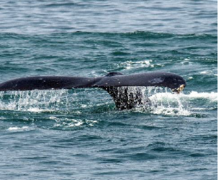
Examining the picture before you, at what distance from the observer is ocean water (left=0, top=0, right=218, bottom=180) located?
11719mm

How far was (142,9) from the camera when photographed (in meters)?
34.8

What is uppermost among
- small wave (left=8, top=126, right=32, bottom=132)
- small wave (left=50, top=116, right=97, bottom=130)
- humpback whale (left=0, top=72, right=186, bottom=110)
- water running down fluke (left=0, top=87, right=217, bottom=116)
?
humpback whale (left=0, top=72, right=186, bottom=110)

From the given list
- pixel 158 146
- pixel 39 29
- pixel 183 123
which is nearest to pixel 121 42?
pixel 39 29

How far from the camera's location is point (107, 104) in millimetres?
16391

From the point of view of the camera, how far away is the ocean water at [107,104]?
1172 centimetres

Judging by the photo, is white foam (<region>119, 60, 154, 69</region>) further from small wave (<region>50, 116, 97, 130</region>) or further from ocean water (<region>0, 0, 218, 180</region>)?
small wave (<region>50, 116, 97, 130</region>)

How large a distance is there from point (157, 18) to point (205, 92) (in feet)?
45.8

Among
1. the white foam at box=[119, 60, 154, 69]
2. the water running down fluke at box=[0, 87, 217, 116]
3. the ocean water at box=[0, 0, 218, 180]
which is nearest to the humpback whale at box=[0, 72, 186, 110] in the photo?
the ocean water at box=[0, 0, 218, 180]

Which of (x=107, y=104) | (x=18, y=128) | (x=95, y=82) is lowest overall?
(x=18, y=128)

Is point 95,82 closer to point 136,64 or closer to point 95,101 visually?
point 95,101

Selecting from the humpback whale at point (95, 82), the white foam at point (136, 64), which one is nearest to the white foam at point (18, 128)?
the humpback whale at point (95, 82)

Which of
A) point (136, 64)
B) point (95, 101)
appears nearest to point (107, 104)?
point (95, 101)

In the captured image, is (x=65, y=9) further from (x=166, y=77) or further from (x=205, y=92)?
(x=166, y=77)

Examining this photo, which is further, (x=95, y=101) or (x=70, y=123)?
(x=95, y=101)
